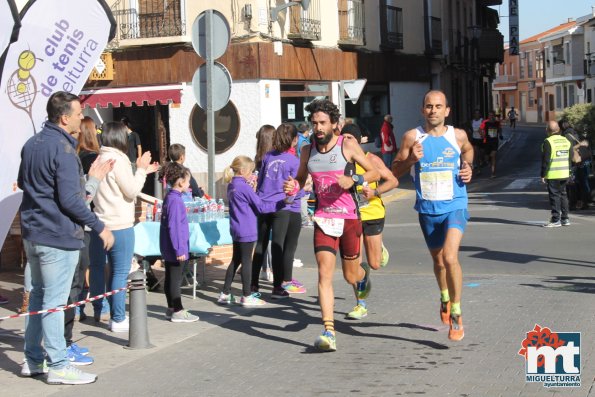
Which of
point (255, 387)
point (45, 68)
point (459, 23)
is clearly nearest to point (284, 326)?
point (255, 387)

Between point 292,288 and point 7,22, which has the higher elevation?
point 7,22

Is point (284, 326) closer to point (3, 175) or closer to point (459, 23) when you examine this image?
point (3, 175)

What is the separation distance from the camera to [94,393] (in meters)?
7.04

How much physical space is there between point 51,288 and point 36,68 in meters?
2.76

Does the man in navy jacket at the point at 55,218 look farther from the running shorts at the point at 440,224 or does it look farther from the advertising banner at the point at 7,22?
the running shorts at the point at 440,224

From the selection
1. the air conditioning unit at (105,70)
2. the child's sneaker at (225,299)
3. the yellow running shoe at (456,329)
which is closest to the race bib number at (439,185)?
the yellow running shoe at (456,329)

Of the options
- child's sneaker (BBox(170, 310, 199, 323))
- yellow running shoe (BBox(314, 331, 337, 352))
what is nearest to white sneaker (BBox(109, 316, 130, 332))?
child's sneaker (BBox(170, 310, 199, 323))

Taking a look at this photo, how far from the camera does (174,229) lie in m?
9.57

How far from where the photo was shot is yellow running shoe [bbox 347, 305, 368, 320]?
30.7 feet

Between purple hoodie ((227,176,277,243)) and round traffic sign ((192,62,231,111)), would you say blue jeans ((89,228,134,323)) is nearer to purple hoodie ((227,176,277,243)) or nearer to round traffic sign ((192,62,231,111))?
purple hoodie ((227,176,277,243))

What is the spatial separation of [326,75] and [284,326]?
18.1 m

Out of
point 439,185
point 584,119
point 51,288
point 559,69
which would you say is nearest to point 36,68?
point 51,288

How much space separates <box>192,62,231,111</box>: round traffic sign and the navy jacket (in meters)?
5.08

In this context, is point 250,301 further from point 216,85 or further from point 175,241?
point 216,85
